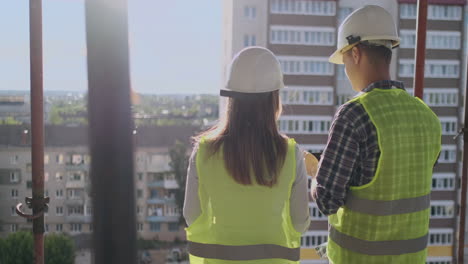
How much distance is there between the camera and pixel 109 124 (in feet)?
1.66

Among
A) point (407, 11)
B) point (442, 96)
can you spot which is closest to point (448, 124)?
point (442, 96)

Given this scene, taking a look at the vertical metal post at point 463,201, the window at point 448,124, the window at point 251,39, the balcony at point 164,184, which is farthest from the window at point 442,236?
the vertical metal post at point 463,201

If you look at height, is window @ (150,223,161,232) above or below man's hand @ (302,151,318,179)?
below

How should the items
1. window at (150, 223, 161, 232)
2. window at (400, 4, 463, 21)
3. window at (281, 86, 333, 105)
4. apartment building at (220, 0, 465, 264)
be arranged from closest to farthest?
window at (150, 223, 161, 232) < apartment building at (220, 0, 465, 264) < window at (281, 86, 333, 105) < window at (400, 4, 463, 21)

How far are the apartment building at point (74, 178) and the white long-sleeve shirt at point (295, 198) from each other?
89 mm

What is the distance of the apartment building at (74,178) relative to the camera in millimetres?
634

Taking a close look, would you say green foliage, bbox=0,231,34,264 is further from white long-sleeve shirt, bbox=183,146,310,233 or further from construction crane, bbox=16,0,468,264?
construction crane, bbox=16,0,468,264

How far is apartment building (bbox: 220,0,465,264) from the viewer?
13758mm

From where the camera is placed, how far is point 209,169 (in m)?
0.82

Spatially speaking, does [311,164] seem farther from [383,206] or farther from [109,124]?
[109,124]

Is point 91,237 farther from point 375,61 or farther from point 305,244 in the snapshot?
point 305,244

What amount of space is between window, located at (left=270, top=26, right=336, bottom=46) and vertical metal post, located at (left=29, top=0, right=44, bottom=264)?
1380cm

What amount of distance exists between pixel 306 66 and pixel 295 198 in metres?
14.6

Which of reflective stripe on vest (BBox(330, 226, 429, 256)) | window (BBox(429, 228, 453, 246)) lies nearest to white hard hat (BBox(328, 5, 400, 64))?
reflective stripe on vest (BBox(330, 226, 429, 256))
